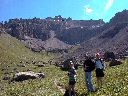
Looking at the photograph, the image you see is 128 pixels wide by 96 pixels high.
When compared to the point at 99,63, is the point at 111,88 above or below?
below

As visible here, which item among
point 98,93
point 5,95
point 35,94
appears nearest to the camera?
point 98,93

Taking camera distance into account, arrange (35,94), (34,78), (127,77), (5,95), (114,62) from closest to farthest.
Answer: (127,77)
(35,94)
(5,95)
(34,78)
(114,62)

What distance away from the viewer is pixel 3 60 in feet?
641

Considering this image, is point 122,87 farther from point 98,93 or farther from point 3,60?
point 3,60

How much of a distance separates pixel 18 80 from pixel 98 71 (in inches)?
1141

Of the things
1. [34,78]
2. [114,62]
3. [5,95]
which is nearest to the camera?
[5,95]

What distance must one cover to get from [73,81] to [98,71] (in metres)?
3.08

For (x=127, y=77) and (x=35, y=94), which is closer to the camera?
(x=127, y=77)

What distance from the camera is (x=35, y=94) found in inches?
1369

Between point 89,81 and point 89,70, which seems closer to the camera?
point 89,81

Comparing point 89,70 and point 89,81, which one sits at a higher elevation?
point 89,70

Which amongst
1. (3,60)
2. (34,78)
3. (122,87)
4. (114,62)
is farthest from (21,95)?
(3,60)

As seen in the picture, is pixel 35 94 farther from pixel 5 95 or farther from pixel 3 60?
pixel 3 60

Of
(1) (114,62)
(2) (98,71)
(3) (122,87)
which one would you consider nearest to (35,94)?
(2) (98,71)
